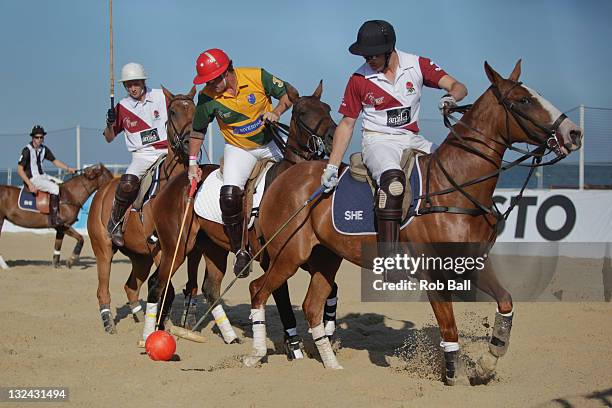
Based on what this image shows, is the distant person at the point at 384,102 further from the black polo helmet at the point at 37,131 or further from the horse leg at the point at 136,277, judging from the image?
the black polo helmet at the point at 37,131

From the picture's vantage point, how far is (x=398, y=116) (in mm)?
6426

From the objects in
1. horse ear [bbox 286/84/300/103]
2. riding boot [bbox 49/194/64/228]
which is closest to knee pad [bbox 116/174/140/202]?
horse ear [bbox 286/84/300/103]

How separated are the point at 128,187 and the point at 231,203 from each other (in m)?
1.91

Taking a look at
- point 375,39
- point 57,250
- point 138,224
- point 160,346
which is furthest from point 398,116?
point 57,250

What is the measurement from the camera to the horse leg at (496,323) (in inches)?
230

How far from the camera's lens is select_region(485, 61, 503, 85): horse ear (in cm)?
590

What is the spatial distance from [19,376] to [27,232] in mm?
17649

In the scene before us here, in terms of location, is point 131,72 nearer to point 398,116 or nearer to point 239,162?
point 239,162

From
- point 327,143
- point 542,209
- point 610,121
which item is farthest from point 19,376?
point 610,121

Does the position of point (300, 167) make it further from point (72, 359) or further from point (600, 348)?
point (600, 348)

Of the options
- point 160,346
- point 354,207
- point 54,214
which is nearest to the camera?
point 354,207

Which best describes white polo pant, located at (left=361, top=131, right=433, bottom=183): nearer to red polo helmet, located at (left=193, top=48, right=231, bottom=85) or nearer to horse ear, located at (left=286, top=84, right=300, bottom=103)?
horse ear, located at (left=286, top=84, right=300, bottom=103)

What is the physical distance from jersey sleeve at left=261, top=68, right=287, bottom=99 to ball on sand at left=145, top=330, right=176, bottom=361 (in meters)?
2.72

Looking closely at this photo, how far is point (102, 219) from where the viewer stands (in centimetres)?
936
